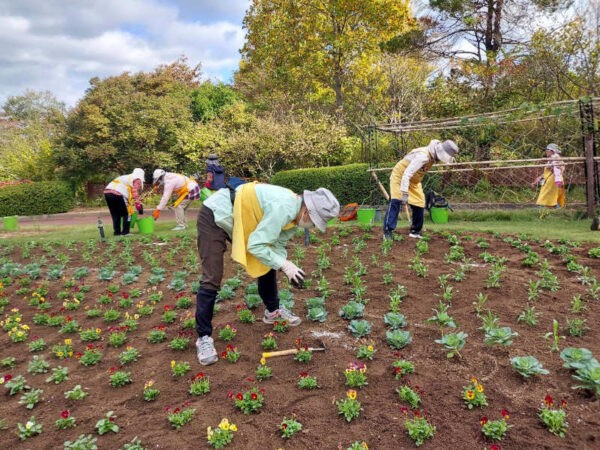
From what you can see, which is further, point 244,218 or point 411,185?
point 411,185

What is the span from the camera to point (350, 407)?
2.34 metres

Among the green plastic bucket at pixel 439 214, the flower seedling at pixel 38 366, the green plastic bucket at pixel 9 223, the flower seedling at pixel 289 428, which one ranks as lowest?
the flower seedling at pixel 289 428

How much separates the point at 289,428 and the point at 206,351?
1057 millimetres

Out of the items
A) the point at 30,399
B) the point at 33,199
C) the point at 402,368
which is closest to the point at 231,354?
the point at 402,368

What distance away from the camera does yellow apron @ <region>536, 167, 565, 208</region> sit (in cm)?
845

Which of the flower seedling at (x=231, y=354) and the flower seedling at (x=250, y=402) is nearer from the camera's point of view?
the flower seedling at (x=250, y=402)

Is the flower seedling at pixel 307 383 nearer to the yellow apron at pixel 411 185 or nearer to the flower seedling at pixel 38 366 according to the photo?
the flower seedling at pixel 38 366

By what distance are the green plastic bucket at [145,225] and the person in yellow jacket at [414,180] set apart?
4.96m

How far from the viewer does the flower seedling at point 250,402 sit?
2.47 metres

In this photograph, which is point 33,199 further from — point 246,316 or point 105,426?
point 105,426

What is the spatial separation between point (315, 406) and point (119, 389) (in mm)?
1393

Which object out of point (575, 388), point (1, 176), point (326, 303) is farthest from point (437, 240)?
point (1, 176)

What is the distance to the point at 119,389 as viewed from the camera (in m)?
2.91

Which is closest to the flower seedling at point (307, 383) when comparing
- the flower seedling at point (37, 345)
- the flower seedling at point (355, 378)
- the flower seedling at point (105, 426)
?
the flower seedling at point (355, 378)
